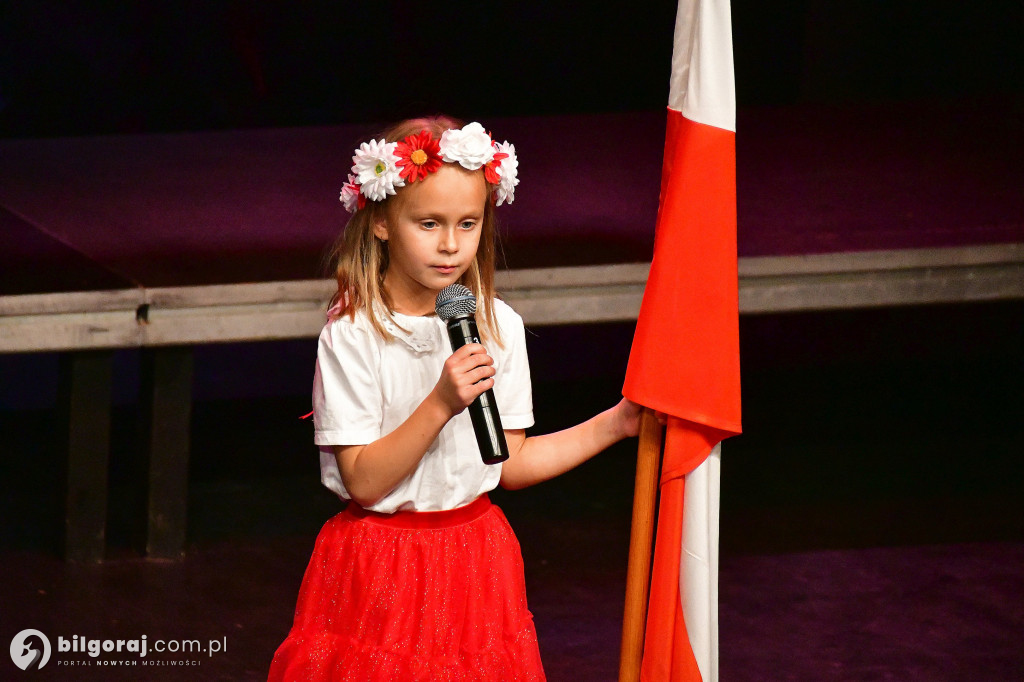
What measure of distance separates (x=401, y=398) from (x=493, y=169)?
1.06ft

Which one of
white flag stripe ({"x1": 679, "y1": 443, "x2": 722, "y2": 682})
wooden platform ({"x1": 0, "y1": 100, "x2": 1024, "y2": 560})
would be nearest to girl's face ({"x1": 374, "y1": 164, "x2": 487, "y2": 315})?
white flag stripe ({"x1": 679, "y1": 443, "x2": 722, "y2": 682})

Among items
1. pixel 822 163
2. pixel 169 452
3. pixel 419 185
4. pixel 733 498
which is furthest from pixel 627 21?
pixel 419 185

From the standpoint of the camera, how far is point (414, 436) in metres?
1.46

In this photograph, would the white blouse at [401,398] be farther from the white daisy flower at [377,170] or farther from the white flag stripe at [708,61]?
the white flag stripe at [708,61]

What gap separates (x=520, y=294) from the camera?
2.77 meters

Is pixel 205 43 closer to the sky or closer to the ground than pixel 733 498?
closer to the sky

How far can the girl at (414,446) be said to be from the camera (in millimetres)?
1520

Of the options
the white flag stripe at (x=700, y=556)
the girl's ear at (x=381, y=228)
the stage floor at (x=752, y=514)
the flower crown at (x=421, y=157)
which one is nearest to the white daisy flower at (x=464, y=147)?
the flower crown at (x=421, y=157)

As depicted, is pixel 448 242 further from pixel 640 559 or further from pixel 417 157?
pixel 640 559

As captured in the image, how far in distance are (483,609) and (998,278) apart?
72.4 inches

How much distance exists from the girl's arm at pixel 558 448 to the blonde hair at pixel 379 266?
15 centimetres

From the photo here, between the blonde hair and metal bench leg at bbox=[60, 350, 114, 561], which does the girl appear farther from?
metal bench leg at bbox=[60, 350, 114, 561]

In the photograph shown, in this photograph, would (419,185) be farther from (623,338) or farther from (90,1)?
(623,338)

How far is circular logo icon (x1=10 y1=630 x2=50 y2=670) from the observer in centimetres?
246
